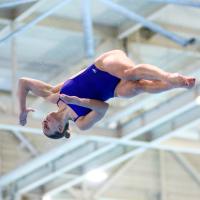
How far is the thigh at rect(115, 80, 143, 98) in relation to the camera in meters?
7.52

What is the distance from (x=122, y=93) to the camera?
303 inches

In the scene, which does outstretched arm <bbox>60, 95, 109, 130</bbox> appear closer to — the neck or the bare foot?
the neck

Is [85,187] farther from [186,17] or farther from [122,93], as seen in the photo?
[122,93]

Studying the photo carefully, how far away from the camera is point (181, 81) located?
689 cm

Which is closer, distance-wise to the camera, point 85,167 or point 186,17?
point 186,17

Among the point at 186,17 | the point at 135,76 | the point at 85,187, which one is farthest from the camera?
the point at 85,187

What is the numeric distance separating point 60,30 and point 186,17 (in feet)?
7.16

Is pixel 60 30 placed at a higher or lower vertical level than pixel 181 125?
higher

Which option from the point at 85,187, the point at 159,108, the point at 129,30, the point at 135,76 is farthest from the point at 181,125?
the point at 135,76

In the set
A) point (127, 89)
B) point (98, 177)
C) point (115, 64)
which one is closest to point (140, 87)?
point (127, 89)

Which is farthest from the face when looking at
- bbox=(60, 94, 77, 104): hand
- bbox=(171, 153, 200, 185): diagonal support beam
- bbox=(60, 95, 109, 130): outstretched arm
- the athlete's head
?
bbox=(171, 153, 200, 185): diagonal support beam

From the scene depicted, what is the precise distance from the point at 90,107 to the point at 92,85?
0.79 ft

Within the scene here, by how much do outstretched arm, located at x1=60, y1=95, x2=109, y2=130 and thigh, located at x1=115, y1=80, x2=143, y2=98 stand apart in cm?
22

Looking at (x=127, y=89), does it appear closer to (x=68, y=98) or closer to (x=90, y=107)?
(x=90, y=107)
